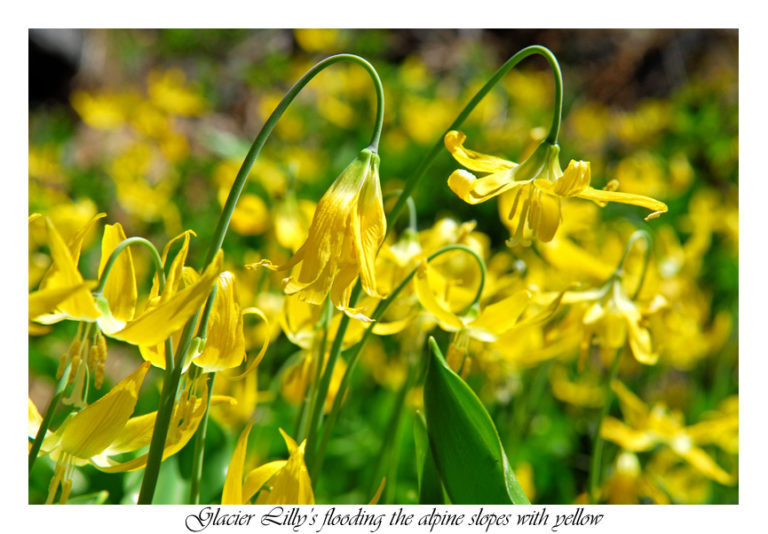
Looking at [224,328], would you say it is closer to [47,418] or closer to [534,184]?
[47,418]

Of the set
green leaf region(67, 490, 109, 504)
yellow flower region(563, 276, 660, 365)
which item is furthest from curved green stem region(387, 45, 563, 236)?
green leaf region(67, 490, 109, 504)

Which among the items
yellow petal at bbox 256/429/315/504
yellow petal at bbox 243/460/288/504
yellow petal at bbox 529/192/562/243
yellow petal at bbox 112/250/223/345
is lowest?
yellow petal at bbox 243/460/288/504

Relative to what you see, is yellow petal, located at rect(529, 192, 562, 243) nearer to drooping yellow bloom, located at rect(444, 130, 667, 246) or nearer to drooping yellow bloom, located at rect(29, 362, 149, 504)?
drooping yellow bloom, located at rect(444, 130, 667, 246)

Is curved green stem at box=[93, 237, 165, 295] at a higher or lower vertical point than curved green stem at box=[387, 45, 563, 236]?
lower

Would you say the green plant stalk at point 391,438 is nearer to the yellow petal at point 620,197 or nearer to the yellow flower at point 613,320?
the yellow flower at point 613,320

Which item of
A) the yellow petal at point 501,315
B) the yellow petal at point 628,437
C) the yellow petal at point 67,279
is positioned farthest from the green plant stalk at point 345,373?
the yellow petal at point 628,437

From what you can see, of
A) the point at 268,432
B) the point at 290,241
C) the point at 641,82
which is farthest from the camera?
the point at 641,82

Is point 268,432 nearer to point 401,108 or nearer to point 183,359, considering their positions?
point 183,359
